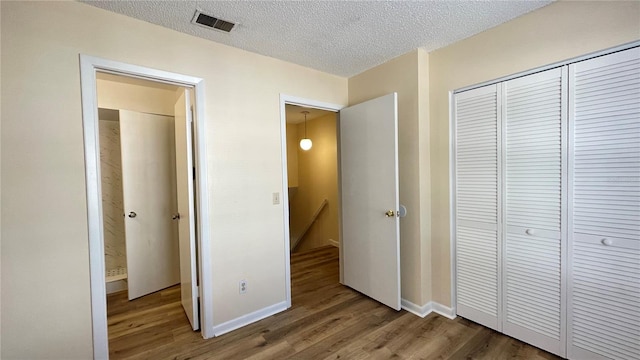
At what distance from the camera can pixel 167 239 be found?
10.3ft

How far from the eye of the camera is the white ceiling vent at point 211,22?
1.81 meters

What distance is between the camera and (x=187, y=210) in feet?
7.51

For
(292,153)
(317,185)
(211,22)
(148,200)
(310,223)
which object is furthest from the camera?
(292,153)

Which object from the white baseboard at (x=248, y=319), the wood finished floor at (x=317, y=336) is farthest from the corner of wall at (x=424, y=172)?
the white baseboard at (x=248, y=319)

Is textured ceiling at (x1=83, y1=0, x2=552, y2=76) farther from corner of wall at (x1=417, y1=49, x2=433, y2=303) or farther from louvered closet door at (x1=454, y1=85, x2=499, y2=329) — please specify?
louvered closet door at (x1=454, y1=85, x2=499, y2=329)

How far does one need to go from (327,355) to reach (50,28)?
9.12ft

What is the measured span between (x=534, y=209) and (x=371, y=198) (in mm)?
1278

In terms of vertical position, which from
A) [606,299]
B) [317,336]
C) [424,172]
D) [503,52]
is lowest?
[317,336]

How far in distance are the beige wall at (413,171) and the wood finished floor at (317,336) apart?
0.34 metres

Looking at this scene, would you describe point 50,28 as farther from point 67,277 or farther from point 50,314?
point 50,314

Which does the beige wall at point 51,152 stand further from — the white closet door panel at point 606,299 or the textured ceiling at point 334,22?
the white closet door panel at point 606,299

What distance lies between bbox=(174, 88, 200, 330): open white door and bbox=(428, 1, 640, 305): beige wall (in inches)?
82.3

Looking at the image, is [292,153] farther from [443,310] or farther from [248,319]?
[443,310]

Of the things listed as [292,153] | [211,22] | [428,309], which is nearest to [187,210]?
[211,22]
